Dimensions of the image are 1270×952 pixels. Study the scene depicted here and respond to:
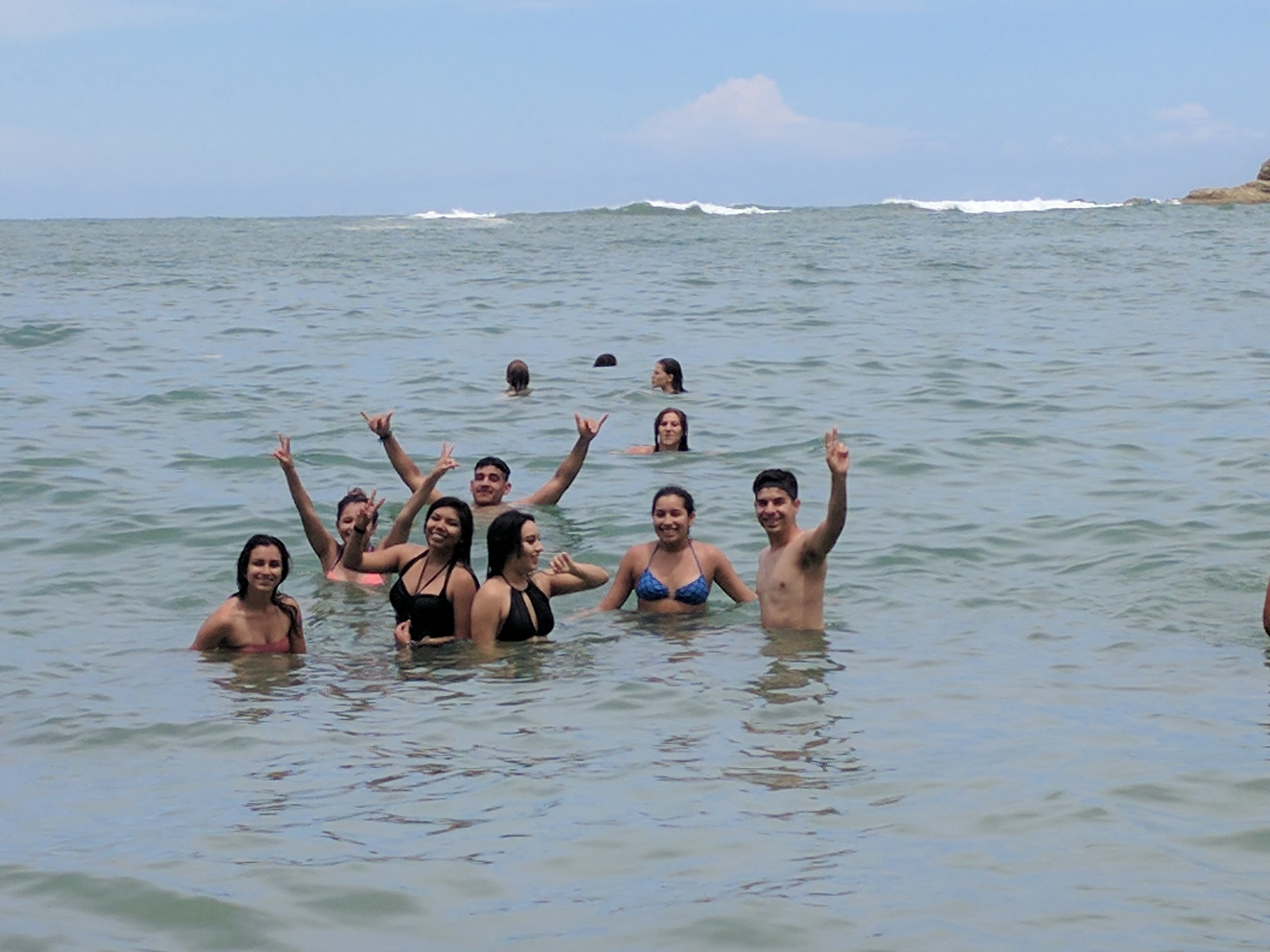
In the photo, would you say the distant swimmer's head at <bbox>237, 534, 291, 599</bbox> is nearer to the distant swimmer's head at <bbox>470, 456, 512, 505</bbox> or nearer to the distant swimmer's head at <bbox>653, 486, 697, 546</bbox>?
the distant swimmer's head at <bbox>653, 486, 697, 546</bbox>

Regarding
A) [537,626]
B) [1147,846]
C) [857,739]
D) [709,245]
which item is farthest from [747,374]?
[709,245]

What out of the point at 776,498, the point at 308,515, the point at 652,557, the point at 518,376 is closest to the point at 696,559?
the point at 652,557

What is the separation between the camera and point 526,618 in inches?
379

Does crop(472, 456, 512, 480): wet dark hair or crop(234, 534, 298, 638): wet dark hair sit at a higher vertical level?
crop(472, 456, 512, 480): wet dark hair

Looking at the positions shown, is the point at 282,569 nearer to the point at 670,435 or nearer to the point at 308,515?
the point at 308,515

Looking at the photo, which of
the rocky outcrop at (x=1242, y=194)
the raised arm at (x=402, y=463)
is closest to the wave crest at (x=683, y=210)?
the rocky outcrop at (x=1242, y=194)

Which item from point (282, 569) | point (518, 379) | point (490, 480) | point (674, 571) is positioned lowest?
point (674, 571)

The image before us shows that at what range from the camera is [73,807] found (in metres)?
6.86

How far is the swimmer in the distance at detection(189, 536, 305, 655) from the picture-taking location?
377 inches

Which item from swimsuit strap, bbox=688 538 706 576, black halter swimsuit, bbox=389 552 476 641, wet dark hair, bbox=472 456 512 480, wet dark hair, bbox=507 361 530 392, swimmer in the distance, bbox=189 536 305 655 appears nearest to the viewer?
swimmer in the distance, bbox=189 536 305 655

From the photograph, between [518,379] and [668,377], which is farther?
[518,379]

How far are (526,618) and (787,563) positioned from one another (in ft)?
5.32

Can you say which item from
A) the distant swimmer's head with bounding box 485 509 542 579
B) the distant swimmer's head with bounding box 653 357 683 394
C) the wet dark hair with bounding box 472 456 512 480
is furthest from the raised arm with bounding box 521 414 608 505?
the distant swimmer's head with bounding box 653 357 683 394

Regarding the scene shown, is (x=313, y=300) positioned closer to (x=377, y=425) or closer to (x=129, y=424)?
(x=129, y=424)
